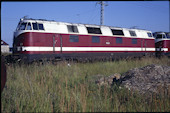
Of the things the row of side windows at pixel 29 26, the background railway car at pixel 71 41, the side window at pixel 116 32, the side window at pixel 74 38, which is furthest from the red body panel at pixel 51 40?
the side window at pixel 116 32

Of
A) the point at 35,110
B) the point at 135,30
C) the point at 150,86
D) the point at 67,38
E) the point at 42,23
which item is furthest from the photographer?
the point at 135,30

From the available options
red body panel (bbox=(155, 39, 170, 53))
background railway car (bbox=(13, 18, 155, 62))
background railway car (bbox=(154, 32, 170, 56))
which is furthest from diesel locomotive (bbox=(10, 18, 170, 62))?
red body panel (bbox=(155, 39, 170, 53))

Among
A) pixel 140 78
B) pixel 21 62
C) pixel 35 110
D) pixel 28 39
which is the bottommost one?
pixel 35 110

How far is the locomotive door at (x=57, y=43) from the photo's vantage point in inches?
429

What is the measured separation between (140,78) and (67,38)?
6.89 metres

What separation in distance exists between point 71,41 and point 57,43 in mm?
1100

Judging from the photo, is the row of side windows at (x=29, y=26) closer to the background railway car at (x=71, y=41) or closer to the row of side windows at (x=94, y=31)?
the background railway car at (x=71, y=41)

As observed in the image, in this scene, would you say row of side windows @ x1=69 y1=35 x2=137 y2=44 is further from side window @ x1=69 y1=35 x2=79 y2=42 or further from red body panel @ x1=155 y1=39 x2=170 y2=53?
red body panel @ x1=155 y1=39 x2=170 y2=53

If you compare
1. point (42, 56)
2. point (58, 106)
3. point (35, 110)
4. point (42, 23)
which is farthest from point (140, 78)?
point (42, 23)

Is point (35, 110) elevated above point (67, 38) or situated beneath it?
situated beneath

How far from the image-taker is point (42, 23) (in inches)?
416

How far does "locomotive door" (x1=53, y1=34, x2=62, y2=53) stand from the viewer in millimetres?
10894

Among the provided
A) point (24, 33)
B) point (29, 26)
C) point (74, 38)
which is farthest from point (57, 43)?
point (24, 33)

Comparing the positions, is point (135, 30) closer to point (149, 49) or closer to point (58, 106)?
point (149, 49)
